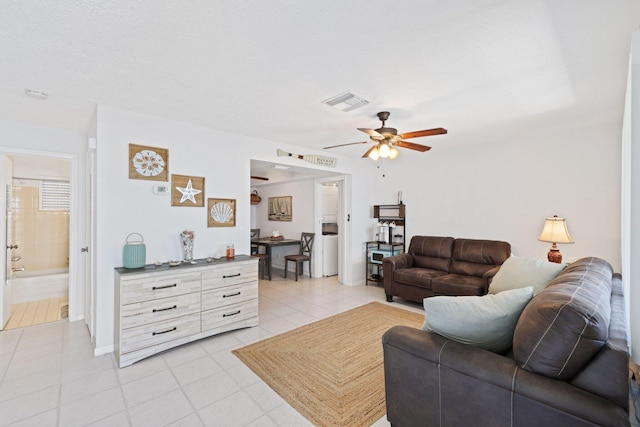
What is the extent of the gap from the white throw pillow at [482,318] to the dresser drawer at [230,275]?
2351mm

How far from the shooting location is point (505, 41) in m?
1.85

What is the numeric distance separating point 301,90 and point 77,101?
6.99ft

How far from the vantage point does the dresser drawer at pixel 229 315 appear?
124 inches

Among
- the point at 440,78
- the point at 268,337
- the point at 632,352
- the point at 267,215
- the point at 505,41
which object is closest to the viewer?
the point at 632,352

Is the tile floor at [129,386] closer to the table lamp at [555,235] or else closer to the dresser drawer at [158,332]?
the dresser drawer at [158,332]

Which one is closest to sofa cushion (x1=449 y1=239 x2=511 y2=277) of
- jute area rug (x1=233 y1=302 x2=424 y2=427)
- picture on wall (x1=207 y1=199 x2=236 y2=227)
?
jute area rug (x1=233 y1=302 x2=424 y2=427)

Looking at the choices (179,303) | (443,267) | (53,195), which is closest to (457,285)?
(443,267)

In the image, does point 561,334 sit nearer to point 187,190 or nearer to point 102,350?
point 187,190

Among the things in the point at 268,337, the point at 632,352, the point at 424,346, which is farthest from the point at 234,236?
the point at 632,352

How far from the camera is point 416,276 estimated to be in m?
4.21

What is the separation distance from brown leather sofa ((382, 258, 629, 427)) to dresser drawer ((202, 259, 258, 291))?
2.14 meters

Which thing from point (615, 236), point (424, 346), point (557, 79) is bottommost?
point (424, 346)

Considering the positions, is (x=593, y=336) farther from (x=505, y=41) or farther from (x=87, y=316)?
(x=87, y=316)

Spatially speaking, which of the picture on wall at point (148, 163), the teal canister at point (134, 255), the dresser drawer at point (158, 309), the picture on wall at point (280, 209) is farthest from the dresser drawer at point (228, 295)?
the picture on wall at point (280, 209)
